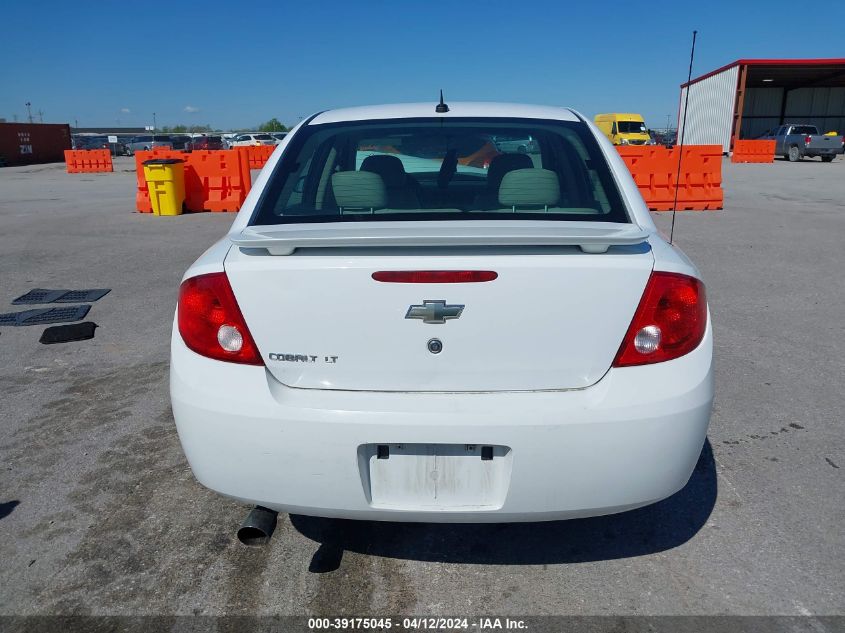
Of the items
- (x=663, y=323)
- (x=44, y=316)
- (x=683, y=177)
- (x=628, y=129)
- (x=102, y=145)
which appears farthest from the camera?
(x=102, y=145)

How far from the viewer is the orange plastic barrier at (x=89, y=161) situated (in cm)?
3116

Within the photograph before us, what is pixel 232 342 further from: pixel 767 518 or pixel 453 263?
pixel 767 518

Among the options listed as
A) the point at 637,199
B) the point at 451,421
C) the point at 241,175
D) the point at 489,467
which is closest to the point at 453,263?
the point at 451,421

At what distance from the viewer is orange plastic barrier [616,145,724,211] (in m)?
13.4

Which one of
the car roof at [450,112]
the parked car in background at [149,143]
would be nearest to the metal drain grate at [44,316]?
the car roof at [450,112]

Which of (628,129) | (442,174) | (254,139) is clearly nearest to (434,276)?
(442,174)

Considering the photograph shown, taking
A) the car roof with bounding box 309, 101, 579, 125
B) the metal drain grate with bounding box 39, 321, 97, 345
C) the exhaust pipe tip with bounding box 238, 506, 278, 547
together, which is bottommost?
the metal drain grate with bounding box 39, 321, 97, 345

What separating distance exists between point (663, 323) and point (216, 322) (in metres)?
1.43

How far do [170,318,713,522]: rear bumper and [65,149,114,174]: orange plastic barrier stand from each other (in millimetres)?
32827

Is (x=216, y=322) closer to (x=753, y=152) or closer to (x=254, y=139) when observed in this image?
(x=753, y=152)

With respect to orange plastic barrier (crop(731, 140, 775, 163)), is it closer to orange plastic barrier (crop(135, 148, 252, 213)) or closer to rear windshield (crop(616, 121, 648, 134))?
→ rear windshield (crop(616, 121, 648, 134))

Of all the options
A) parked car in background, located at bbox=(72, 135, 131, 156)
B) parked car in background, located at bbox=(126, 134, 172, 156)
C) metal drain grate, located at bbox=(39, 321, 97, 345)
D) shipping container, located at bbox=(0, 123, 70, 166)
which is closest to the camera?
metal drain grate, located at bbox=(39, 321, 97, 345)

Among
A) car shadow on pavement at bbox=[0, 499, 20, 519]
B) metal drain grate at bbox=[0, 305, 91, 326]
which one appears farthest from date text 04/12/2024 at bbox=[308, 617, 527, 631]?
metal drain grate at bbox=[0, 305, 91, 326]

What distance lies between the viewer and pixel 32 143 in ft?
135
